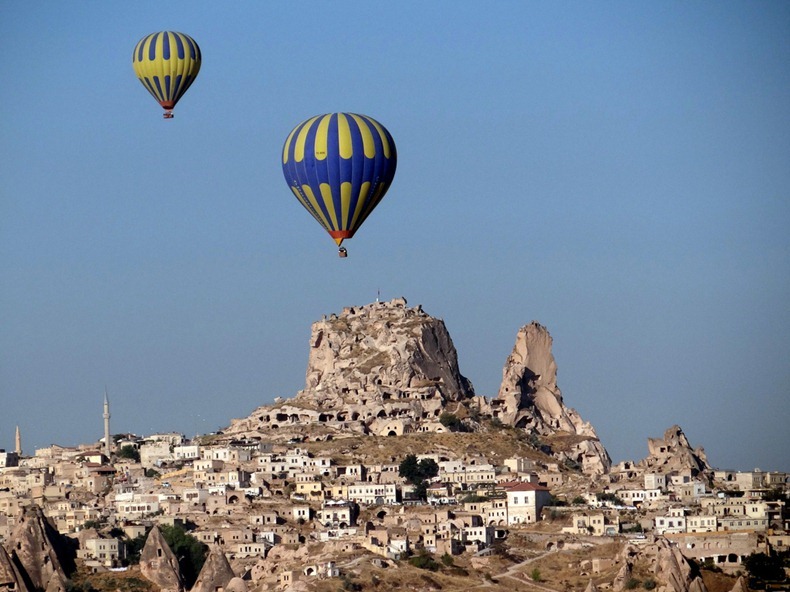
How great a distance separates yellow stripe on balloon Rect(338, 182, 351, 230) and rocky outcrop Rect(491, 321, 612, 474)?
44214mm

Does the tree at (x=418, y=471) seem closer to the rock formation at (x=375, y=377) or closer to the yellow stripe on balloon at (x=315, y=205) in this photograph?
the rock formation at (x=375, y=377)

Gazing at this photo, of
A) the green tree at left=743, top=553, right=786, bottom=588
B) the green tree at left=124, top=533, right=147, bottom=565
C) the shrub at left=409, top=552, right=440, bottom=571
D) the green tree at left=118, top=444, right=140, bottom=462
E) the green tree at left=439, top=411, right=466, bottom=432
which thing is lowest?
the green tree at left=743, top=553, right=786, bottom=588

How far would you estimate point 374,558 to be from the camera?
98.1 meters

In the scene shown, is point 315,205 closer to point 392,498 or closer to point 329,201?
point 329,201

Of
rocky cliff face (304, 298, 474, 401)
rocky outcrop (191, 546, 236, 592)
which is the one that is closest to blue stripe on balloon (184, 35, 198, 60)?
rocky outcrop (191, 546, 236, 592)

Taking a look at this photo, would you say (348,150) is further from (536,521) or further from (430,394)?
(430,394)

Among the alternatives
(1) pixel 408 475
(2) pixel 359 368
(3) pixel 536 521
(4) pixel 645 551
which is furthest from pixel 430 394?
(4) pixel 645 551

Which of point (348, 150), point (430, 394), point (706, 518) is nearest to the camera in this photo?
point (348, 150)

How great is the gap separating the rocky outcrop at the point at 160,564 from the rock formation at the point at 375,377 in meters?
24.6

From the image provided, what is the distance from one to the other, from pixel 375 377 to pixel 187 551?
29672 mm

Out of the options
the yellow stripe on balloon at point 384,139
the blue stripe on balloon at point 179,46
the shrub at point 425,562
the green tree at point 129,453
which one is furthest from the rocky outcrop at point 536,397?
the yellow stripe on balloon at point 384,139

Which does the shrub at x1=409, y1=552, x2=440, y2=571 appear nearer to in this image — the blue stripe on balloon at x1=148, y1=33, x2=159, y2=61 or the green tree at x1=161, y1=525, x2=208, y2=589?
the green tree at x1=161, y1=525, x2=208, y2=589

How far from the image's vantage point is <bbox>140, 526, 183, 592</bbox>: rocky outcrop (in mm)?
102312

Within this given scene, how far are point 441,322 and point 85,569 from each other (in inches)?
1470
